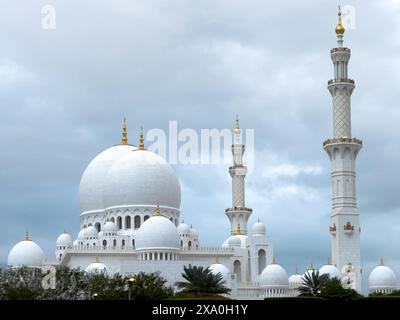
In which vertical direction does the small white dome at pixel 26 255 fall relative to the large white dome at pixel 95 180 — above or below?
below

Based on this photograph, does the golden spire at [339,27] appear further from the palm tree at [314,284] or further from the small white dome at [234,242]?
the palm tree at [314,284]

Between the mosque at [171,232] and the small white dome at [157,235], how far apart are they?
7 cm

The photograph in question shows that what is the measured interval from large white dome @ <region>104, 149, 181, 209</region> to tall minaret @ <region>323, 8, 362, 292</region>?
12243 mm

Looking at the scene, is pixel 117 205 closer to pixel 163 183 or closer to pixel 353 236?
pixel 163 183

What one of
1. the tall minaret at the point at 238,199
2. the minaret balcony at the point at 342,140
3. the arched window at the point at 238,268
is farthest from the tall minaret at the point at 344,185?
the tall minaret at the point at 238,199

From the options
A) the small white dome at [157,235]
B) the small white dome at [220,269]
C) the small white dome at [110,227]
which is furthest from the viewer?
the small white dome at [110,227]

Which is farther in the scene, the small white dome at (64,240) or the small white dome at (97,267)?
the small white dome at (64,240)

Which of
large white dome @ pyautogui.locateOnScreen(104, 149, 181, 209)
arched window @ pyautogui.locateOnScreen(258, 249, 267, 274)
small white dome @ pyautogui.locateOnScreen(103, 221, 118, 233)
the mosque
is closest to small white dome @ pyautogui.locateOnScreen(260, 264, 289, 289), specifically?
the mosque

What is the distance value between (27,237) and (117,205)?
26.1 ft

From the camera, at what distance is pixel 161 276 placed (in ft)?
208

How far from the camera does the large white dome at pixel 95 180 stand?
7606 centimetres

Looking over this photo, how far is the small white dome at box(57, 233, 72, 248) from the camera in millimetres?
79688

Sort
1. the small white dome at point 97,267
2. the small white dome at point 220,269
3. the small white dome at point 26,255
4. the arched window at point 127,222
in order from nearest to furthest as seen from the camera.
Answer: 1. the small white dome at point 97,267
2. the small white dome at point 220,269
3. the small white dome at point 26,255
4. the arched window at point 127,222
